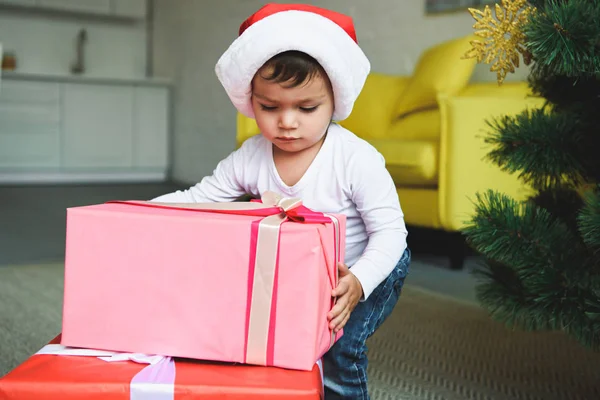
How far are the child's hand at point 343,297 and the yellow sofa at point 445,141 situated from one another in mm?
1031

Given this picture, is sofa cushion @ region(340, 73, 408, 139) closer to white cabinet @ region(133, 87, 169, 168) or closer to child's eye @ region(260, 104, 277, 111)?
child's eye @ region(260, 104, 277, 111)

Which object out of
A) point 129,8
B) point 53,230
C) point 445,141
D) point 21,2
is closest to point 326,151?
point 445,141

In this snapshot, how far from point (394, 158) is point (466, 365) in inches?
Answer: 40.1

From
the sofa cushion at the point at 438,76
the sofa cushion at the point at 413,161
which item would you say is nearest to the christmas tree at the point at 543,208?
the sofa cushion at the point at 413,161

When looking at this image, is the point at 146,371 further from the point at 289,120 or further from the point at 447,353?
the point at 447,353

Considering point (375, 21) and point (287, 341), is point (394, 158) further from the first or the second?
point (287, 341)

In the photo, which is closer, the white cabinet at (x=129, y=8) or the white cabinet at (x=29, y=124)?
the white cabinet at (x=29, y=124)

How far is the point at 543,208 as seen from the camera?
1072 mm

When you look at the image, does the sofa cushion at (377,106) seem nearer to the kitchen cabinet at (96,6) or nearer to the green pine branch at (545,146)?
the green pine branch at (545,146)

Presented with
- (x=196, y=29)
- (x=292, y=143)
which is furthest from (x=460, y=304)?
(x=196, y=29)

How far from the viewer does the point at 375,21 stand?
10.7ft

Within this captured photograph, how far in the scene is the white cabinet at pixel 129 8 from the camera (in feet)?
17.5

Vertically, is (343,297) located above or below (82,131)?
below

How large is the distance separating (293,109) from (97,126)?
4587 mm
